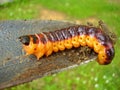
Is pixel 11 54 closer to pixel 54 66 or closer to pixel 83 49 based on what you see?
pixel 54 66

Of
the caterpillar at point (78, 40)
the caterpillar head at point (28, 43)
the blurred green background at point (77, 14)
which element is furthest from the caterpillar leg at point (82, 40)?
the blurred green background at point (77, 14)

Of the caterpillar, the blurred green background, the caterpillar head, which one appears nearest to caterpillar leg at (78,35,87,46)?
the caterpillar

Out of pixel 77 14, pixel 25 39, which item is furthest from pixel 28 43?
pixel 77 14

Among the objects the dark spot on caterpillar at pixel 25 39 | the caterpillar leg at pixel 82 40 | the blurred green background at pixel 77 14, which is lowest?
the blurred green background at pixel 77 14

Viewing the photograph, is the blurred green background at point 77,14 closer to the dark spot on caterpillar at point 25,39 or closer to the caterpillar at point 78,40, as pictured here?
the caterpillar at point 78,40

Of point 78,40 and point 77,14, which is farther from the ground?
point 78,40

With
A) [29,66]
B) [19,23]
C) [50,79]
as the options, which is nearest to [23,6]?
[50,79]

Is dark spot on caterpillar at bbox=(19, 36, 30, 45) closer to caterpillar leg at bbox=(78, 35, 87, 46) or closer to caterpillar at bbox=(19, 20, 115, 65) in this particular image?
caterpillar at bbox=(19, 20, 115, 65)

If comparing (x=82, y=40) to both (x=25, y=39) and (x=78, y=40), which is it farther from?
(x=25, y=39)
